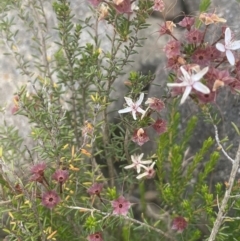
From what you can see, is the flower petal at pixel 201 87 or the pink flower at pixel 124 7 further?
the pink flower at pixel 124 7

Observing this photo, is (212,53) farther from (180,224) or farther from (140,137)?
(180,224)

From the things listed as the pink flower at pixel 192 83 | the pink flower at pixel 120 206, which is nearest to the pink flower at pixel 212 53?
the pink flower at pixel 192 83

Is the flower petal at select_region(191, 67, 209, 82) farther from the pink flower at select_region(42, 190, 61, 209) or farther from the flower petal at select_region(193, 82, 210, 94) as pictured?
the pink flower at select_region(42, 190, 61, 209)

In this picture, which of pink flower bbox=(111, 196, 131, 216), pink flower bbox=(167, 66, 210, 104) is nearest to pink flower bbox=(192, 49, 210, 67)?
pink flower bbox=(167, 66, 210, 104)

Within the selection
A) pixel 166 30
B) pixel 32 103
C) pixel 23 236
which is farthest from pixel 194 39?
pixel 23 236

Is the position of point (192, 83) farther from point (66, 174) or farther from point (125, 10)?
point (66, 174)

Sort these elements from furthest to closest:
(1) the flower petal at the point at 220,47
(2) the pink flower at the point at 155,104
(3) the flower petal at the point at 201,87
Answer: (2) the pink flower at the point at 155,104, (1) the flower petal at the point at 220,47, (3) the flower petal at the point at 201,87

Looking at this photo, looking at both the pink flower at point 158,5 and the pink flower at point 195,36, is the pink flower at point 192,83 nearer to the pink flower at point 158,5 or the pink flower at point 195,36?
the pink flower at point 195,36
